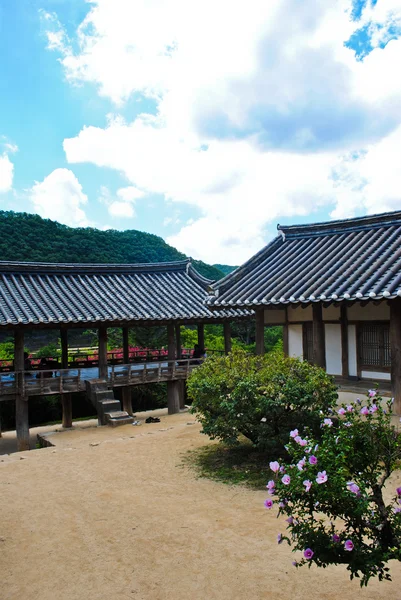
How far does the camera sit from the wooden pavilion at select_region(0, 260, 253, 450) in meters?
17.4

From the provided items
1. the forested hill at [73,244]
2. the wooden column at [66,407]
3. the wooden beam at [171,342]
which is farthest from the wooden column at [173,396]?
the forested hill at [73,244]

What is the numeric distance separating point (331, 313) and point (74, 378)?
10742 mm

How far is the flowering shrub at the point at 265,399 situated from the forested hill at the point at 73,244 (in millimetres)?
35427

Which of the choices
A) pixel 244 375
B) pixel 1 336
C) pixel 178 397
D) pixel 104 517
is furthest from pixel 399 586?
pixel 1 336

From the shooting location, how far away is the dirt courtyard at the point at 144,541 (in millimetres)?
5227

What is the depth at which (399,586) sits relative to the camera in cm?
498

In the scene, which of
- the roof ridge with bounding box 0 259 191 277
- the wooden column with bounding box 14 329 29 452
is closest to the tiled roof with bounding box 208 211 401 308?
the wooden column with bounding box 14 329 29 452

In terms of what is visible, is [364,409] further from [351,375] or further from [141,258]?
[141,258]

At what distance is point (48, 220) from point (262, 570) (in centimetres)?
4759

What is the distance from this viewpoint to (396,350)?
9.93 meters

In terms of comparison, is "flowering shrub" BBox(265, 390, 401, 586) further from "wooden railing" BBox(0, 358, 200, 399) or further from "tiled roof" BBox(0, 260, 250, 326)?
"wooden railing" BBox(0, 358, 200, 399)

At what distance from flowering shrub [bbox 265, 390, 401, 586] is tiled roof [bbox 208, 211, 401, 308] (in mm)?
5424

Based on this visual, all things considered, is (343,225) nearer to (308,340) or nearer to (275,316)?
(275,316)

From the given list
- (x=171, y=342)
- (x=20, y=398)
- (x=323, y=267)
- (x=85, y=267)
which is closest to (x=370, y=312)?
(x=323, y=267)
